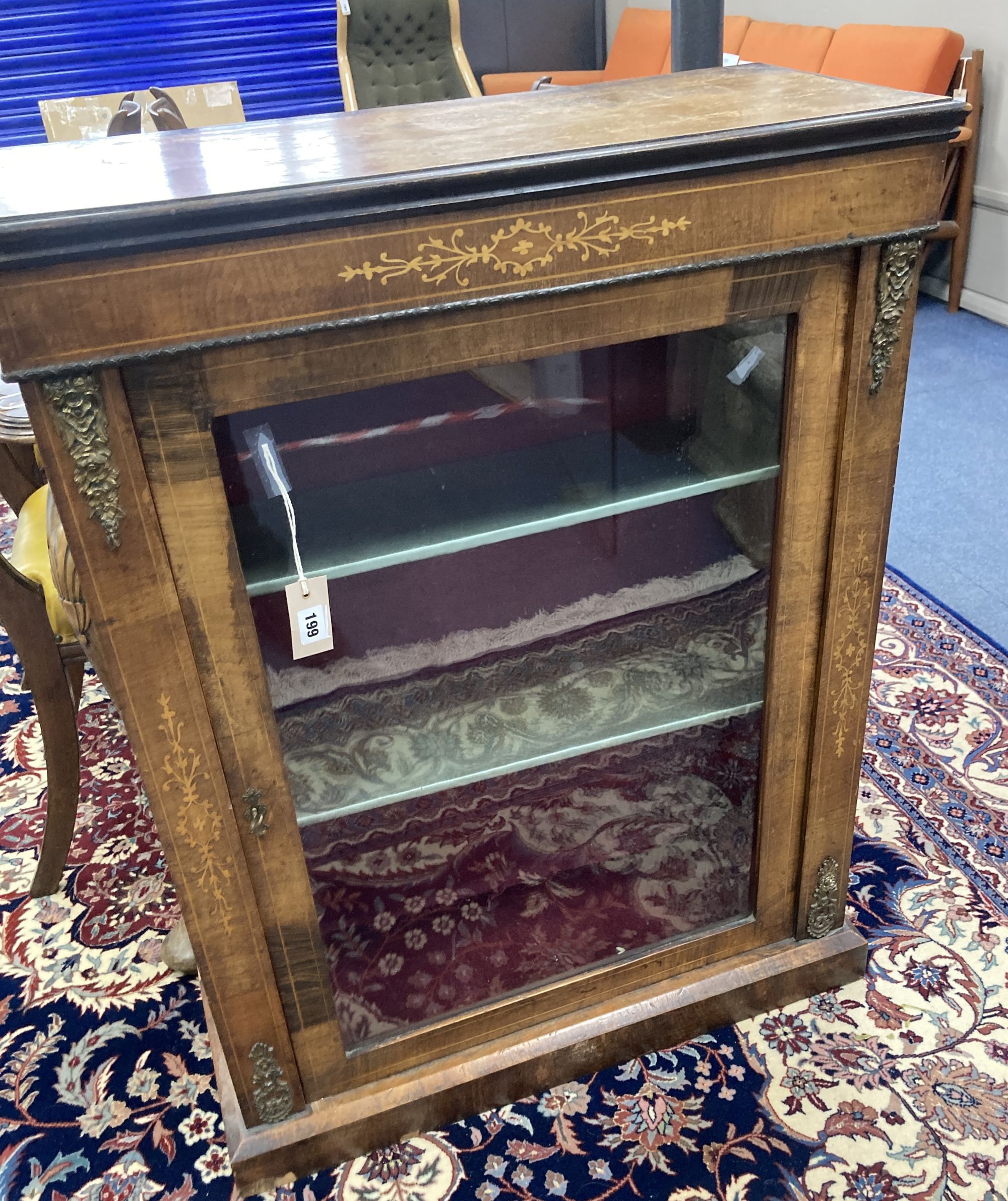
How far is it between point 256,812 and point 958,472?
192 centimetres

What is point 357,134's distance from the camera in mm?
792

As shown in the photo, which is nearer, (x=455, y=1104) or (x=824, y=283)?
(x=824, y=283)

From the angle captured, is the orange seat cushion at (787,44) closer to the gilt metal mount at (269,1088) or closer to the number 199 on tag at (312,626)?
the number 199 on tag at (312,626)

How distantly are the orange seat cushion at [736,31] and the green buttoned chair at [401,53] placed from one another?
3.36 feet

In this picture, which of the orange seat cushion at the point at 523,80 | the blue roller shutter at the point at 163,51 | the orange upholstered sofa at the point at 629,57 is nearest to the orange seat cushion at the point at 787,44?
the orange upholstered sofa at the point at 629,57

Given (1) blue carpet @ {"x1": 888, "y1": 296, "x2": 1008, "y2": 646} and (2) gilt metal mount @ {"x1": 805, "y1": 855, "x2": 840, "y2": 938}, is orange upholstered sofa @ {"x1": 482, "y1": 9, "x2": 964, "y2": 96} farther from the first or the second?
(2) gilt metal mount @ {"x1": 805, "y1": 855, "x2": 840, "y2": 938}

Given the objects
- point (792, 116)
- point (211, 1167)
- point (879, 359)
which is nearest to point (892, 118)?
point (792, 116)

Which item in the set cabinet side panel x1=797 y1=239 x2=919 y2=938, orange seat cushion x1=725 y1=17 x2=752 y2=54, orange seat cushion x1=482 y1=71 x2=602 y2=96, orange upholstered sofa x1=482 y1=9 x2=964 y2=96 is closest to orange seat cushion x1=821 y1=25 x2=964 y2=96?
orange upholstered sofa x1=482 y1=9 x2=964 y2=96

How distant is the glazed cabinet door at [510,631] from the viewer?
0.73 metres

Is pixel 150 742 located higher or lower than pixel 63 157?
lower

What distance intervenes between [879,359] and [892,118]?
181 mm

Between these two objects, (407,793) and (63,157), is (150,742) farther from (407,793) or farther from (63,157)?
(63,157)

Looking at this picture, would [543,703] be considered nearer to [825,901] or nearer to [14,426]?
[825,901]

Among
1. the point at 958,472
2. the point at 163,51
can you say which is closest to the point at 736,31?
the point at 163,51
